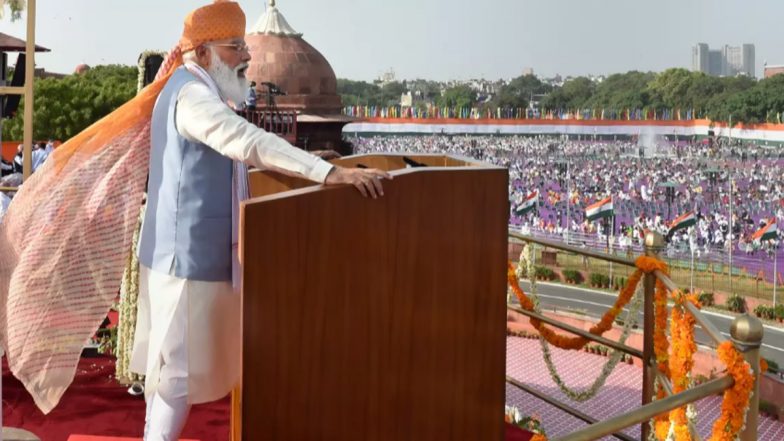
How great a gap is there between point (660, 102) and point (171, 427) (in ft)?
190

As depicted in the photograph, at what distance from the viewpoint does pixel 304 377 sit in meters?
1.23

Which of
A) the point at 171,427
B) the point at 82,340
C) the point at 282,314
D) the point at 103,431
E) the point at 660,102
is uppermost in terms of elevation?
the point at 660,102

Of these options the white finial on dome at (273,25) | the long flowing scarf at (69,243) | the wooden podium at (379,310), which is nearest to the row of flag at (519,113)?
the white finial on dome at (273,25)

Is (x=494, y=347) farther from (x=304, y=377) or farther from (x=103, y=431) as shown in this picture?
(x=103, y=431)

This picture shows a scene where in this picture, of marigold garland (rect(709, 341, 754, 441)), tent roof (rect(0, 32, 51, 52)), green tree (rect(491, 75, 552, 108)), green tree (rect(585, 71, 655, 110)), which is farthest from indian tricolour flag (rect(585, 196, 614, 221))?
green tree (rect(491, 75, 552, 108))

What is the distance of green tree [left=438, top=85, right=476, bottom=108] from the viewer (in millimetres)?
A: 59481

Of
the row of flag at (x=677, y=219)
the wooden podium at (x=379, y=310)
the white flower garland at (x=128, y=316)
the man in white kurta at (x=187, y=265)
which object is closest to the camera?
the wooden podium at (x=379, y=310)

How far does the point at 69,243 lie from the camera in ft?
5.46

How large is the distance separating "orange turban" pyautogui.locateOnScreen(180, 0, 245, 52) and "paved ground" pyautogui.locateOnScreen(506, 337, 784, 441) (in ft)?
19.0

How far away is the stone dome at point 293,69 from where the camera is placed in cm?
1842

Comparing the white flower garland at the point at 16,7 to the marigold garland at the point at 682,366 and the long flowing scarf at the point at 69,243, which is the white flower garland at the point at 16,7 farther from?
the marigold garland at the point at 682,366

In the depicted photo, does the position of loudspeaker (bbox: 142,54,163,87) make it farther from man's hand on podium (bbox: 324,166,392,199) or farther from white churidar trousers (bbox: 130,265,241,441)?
man's hand on podium (bbox: 324,166,392,199)

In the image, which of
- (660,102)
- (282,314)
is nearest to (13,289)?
(282,314)

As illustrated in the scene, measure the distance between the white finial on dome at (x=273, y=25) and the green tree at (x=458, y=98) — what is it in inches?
1569
